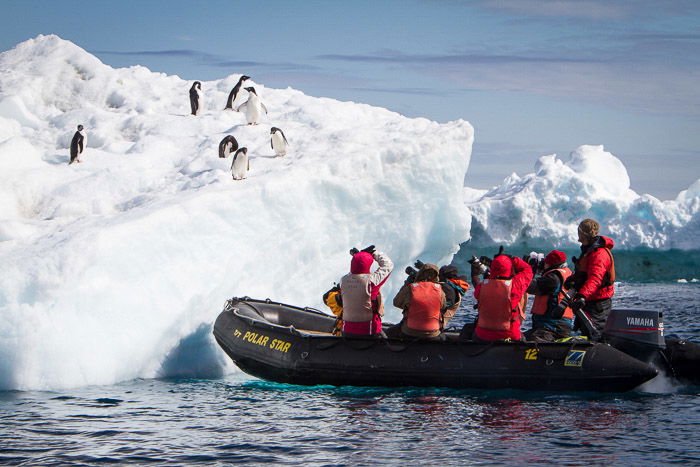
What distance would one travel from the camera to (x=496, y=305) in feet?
25.9

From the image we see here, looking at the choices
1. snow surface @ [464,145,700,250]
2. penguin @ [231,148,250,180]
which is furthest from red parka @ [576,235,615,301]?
snow surface @ [464,145,700,250]

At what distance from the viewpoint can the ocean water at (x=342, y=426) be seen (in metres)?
5.86

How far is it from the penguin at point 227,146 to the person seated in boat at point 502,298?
761cm

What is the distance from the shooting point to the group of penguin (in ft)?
43.5

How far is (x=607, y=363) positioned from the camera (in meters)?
7.70

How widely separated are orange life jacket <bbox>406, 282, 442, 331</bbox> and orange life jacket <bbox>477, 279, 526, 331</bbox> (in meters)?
0.43

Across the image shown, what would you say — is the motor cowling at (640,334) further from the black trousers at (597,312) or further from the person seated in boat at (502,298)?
the person seated in boat at (502,298)

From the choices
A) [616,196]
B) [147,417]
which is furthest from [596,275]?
[616,196]

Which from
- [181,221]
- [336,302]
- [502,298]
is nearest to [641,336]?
[502,298]

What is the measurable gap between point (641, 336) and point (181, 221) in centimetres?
525

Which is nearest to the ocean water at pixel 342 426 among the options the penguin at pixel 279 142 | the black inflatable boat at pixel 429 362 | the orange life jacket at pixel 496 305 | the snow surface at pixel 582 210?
the black inflatable boat at pixel 429 362

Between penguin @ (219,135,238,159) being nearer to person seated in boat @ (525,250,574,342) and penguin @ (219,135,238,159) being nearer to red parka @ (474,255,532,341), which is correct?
red parka @ (474,255,532,341)

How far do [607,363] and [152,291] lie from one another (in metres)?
4.84

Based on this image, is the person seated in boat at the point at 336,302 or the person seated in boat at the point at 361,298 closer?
the person seated in boat at the point at 361,298
